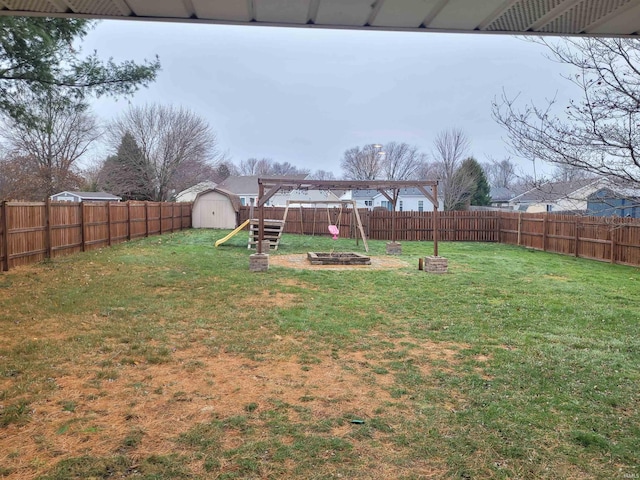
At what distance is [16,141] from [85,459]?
1089 inches

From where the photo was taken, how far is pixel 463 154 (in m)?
29.5

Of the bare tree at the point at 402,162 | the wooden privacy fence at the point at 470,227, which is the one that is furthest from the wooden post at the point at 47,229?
the bare tree at the point at 402,162

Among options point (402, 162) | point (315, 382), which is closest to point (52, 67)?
point (315, 382)

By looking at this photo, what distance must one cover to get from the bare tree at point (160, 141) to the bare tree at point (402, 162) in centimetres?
2191

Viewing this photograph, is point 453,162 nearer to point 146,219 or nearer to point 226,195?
point 226,195

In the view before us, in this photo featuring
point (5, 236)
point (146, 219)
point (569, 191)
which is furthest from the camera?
point (146, 219)

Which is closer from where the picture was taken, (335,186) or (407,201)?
(335,186)

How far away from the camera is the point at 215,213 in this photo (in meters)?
23.8

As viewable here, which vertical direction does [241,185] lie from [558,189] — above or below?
above

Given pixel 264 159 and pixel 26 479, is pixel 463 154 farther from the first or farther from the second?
pixel 264 159

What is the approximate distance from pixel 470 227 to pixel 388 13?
65.4ft

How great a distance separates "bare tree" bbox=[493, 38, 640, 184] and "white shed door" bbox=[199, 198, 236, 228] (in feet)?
70.5

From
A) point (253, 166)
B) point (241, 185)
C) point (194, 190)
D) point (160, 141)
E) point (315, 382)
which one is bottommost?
point (315, 382)

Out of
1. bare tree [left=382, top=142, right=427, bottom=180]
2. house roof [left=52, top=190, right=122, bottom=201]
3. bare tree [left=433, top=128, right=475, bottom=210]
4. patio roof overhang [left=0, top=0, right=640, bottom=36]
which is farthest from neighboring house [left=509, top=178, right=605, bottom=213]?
bare tree [left=382, top=142, right=427, bottom=180]
